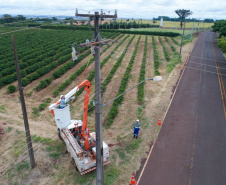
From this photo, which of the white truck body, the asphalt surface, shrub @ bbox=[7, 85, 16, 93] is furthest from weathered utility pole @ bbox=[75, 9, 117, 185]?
shrub @ bbox=[7, 85, 16, 93]

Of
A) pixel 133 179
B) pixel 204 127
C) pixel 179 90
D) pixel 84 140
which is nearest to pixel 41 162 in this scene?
pixel 84 140

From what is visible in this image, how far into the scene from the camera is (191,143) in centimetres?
1387

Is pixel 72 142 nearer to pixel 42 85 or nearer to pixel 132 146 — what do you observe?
pixel 132 146

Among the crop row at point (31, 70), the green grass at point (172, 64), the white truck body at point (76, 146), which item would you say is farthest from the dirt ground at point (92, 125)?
the green grass at point (172, 64)

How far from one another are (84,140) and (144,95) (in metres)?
11.4

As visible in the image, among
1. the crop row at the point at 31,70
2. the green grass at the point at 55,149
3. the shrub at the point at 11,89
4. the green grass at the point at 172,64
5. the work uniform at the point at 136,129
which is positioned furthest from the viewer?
the green grass at the point at 172,64

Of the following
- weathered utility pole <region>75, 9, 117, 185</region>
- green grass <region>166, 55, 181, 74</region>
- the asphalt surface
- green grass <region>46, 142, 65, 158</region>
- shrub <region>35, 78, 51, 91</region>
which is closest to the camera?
weathered utility pole <region>75, 9, 117, 185</region>

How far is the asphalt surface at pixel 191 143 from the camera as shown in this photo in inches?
431

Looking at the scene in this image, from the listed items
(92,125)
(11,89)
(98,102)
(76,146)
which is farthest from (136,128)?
(11,89)

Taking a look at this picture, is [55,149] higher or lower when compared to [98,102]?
lower

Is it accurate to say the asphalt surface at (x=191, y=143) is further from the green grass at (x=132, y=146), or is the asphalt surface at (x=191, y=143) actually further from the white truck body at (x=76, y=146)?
the white truck body at (x=76, y=146)

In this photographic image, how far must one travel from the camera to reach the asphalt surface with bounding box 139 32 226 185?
11.0 metres

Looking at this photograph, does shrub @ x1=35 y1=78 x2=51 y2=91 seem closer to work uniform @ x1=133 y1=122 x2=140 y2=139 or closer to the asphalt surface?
work uniform @ x1=133 y1=122 x2=140 y2=139

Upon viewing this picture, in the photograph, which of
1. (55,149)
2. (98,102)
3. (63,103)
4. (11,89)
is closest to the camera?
(98,102)
